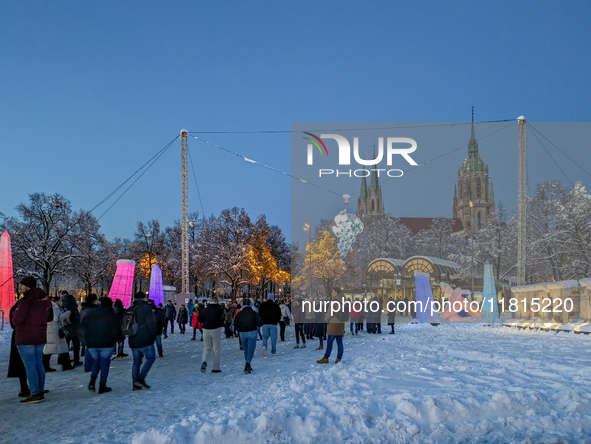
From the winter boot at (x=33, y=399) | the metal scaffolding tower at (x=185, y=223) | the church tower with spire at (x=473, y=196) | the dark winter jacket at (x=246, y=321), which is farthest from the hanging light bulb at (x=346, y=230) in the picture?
the church tower with spire at (x=473, y=196)

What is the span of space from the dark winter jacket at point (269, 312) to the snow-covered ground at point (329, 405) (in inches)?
90.3

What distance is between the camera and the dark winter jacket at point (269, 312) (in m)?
12.5

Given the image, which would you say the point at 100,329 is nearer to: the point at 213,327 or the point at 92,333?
the point at 92,333

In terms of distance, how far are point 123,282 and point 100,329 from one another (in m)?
17.4

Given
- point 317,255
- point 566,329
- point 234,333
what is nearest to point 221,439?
point 234,333

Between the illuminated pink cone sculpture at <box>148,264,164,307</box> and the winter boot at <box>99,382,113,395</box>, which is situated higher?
the illuminated pink cone sculpture at <box>148,264,164,307</box>

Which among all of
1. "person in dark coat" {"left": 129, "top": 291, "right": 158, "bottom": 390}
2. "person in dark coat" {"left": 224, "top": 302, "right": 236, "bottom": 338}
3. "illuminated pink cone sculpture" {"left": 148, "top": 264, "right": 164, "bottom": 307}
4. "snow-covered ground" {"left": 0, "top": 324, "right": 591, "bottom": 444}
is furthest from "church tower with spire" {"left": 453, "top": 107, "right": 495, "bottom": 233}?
"person in dark coat" {"left": 129, "top": 291, "right": 158, "bottom": 390}

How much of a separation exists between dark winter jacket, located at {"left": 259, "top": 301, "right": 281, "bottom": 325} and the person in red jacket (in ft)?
19.9

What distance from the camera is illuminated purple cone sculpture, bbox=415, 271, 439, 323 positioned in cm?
2675

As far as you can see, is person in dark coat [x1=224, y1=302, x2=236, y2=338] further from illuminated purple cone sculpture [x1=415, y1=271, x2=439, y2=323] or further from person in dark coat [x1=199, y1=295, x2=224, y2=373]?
illuminated purple cone sculpture [x1=415, y1=271, x2=439, y2=323]

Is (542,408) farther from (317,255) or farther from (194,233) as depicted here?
(194,233)

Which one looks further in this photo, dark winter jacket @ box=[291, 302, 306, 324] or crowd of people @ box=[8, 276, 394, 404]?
dark winter jacket @ box=[291, 302, 306, 324]

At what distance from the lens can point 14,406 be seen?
22.6 ft

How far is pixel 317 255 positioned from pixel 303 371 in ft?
131
